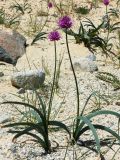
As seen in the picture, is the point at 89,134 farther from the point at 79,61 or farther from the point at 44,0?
the point at 44,0

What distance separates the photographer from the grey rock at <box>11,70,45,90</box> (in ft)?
13.9

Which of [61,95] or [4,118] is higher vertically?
[4,118]

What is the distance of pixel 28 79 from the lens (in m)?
4.24

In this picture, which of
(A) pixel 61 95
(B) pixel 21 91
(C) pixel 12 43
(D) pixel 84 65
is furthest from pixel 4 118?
(C) pixel 12 43

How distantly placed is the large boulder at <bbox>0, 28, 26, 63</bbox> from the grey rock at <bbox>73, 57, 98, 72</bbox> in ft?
2.31

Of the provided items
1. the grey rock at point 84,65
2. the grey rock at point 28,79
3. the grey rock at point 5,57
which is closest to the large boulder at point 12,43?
the grey rock at point 5,57

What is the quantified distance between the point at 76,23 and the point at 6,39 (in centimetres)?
151

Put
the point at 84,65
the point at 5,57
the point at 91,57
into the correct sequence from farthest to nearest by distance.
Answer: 1. the point at 91,57
2. the point at 5,57
3. the point at 84,65

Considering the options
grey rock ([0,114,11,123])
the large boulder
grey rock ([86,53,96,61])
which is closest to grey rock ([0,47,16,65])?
Result: the large boulder

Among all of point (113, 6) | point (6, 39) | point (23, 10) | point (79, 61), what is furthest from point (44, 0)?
point (79, 61)

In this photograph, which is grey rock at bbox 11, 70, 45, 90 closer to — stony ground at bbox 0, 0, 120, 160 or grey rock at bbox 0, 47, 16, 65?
stony ground at bbox 0, 0, 120, 160

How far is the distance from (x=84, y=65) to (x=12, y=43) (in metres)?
0.92

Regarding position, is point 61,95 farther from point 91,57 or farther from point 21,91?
point 91,57

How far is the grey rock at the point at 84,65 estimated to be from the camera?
4895 millimetres
